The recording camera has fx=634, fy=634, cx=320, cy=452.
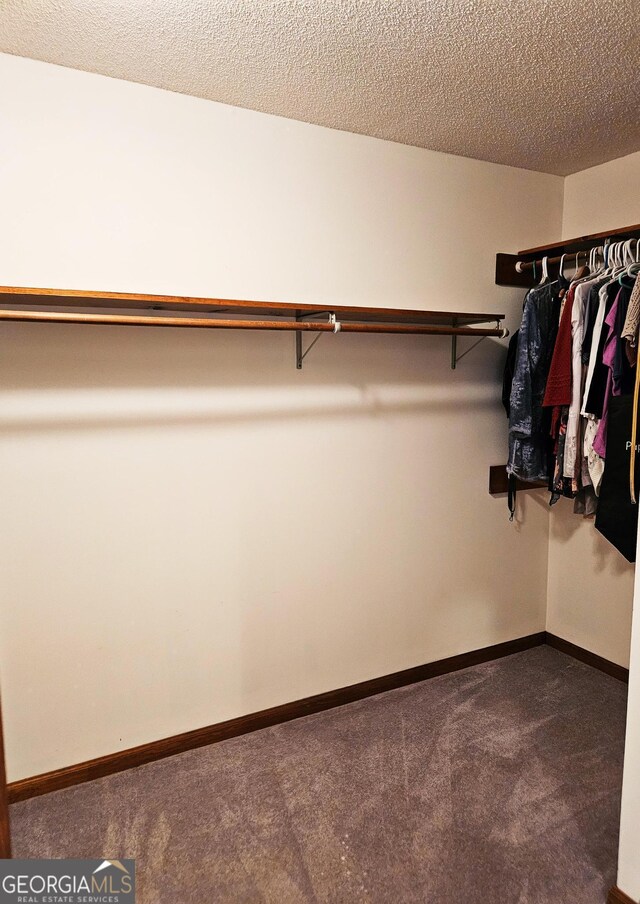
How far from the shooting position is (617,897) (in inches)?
69.1

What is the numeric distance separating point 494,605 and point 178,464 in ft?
6.01

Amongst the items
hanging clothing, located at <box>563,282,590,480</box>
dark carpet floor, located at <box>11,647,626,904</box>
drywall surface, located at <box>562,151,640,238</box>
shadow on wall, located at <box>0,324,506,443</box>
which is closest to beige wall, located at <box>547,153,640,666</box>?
drywall surface, located at <box>562,151,640,238</box>

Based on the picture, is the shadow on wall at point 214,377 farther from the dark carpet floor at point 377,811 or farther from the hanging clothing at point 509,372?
the dark carpet floor at point 377,811

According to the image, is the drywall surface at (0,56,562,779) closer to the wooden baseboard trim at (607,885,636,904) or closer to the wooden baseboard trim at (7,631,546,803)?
the wooden baseboard trim at (7,631,546,803)

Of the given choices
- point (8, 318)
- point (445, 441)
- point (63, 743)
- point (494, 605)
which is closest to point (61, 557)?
point (63, 743)

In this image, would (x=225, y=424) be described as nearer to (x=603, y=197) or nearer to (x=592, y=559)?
(x=592, y=559)

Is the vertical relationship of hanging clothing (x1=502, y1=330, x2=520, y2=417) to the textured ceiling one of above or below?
below

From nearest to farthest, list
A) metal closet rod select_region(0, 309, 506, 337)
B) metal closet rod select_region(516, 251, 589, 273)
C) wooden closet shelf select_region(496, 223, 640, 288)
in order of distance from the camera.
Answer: metal closet rod select_region(0, 309, 506, 337) → metal closet rod select_region(516, 251, 589, 273) → wooden closet shelf select_region(496, 223, 640, 288)

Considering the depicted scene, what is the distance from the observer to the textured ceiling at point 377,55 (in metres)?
1.74

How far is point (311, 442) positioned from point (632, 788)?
5.32 ft

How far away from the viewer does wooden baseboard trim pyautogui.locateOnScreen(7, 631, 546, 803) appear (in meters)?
2.29

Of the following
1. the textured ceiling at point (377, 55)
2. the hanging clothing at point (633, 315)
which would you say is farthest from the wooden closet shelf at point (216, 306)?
the textured ceiling at point (377, 55)

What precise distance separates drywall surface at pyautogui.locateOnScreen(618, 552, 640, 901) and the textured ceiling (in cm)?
169

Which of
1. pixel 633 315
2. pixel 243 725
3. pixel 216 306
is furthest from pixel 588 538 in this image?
pixel 216 306
